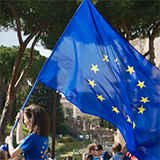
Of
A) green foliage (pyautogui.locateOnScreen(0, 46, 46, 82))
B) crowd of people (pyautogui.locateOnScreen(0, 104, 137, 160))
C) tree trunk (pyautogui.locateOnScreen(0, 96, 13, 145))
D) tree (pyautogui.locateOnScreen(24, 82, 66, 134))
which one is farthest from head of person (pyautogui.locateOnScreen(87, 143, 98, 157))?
tree (pyautogui.locateOnScreen(24, 82, 66, 134))

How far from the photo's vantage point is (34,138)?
2.34 metres

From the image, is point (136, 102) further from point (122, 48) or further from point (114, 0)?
point (114, 0)

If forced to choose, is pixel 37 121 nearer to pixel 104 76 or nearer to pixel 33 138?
pixel 33 138

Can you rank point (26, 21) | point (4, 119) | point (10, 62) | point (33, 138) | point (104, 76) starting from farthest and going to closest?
point (10, 62) < point (26, 21) < point (4, 119) < point (104, 76) < point (33, 138)

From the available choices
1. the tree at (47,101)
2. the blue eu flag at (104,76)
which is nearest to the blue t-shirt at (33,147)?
the blue eu flag at (104,76)

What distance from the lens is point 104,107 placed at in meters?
3.62

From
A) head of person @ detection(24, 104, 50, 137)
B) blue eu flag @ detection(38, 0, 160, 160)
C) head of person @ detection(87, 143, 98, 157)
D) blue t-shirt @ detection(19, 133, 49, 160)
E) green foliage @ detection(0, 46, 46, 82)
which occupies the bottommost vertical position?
head of person @ detection(87, 143, 98, 157)

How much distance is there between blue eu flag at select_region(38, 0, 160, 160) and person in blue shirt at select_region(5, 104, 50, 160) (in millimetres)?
1201

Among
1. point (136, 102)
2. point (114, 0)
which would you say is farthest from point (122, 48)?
point (114, 0)

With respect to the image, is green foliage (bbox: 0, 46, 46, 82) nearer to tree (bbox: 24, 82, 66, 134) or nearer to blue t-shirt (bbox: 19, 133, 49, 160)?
tree (bbox: 24, 82, 66, 134)

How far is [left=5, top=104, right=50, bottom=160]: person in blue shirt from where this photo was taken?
7.61 ft

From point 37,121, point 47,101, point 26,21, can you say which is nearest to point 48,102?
point 47,101

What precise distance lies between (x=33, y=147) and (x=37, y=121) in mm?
205

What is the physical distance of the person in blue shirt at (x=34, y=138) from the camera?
2.32 m
